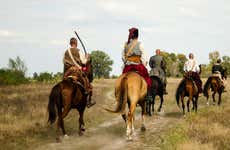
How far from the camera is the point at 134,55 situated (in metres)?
12.3

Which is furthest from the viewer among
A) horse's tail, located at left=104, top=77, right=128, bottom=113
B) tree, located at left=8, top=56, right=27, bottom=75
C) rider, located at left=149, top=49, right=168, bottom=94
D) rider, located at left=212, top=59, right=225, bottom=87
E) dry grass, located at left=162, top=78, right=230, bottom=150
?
tree, located at left=8, top=56, right=27, bottom=75

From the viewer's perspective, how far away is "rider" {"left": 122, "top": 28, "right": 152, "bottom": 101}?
1230 cm

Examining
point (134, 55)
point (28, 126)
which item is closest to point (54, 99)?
point (28, 126)

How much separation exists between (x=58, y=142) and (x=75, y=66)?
266cm

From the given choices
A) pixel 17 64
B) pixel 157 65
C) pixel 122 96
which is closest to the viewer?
pixel 122 96

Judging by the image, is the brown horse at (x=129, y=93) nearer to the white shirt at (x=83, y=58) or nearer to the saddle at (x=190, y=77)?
the white shirt at (x=83, y=58)

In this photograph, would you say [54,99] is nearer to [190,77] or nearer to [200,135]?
[200,135]

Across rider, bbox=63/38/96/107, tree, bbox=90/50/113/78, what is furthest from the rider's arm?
tree, bbox=90/50/113/78

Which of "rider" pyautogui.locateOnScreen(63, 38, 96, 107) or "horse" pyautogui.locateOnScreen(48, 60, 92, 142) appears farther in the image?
"rider" pyautogui.locateOnScreen(63, 38, 96, 107)

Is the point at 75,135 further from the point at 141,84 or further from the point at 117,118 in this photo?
the point at 117,118

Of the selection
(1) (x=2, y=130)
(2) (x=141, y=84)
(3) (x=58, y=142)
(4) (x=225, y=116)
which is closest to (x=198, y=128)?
(2) (x=141, y=84)

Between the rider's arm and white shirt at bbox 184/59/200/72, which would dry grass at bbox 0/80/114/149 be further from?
white shirt at bbox 184/59/200/72

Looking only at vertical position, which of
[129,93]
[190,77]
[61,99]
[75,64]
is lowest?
[61,99]

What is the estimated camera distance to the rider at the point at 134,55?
40.3 ft
